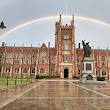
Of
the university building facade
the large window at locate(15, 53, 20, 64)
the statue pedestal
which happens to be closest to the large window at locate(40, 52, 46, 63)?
the university building facade

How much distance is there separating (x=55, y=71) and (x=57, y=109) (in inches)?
2131

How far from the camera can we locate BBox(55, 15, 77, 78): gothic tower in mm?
60156

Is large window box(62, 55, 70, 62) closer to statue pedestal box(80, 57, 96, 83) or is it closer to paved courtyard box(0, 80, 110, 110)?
statue pedestal box(80, 57, 96, 83)

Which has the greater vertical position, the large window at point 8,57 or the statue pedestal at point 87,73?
the large window at point 8,57

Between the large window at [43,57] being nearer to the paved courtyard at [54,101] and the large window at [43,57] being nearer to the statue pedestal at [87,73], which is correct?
the statue pedestal at [87,73]

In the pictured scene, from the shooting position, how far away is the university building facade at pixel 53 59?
2404 inches

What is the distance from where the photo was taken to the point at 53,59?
6512 centimetres

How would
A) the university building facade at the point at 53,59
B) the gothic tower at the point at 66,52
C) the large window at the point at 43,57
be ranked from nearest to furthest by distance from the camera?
1. the gothic tower at the point at 66,52
2. the university building facade at the point at 53,59
3. the large window at the point at 43,57

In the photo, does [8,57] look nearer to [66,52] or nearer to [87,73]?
[66,52]

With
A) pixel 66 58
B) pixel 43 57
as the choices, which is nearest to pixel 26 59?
pixel 43 57

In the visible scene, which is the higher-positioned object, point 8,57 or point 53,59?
point 8,57

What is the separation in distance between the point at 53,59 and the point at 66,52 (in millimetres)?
5853

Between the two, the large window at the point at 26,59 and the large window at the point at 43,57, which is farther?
the large window at the point at 26,59

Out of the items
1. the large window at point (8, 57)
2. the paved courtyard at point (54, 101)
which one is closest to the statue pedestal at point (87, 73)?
the paved courtyard at point (54, 101)
